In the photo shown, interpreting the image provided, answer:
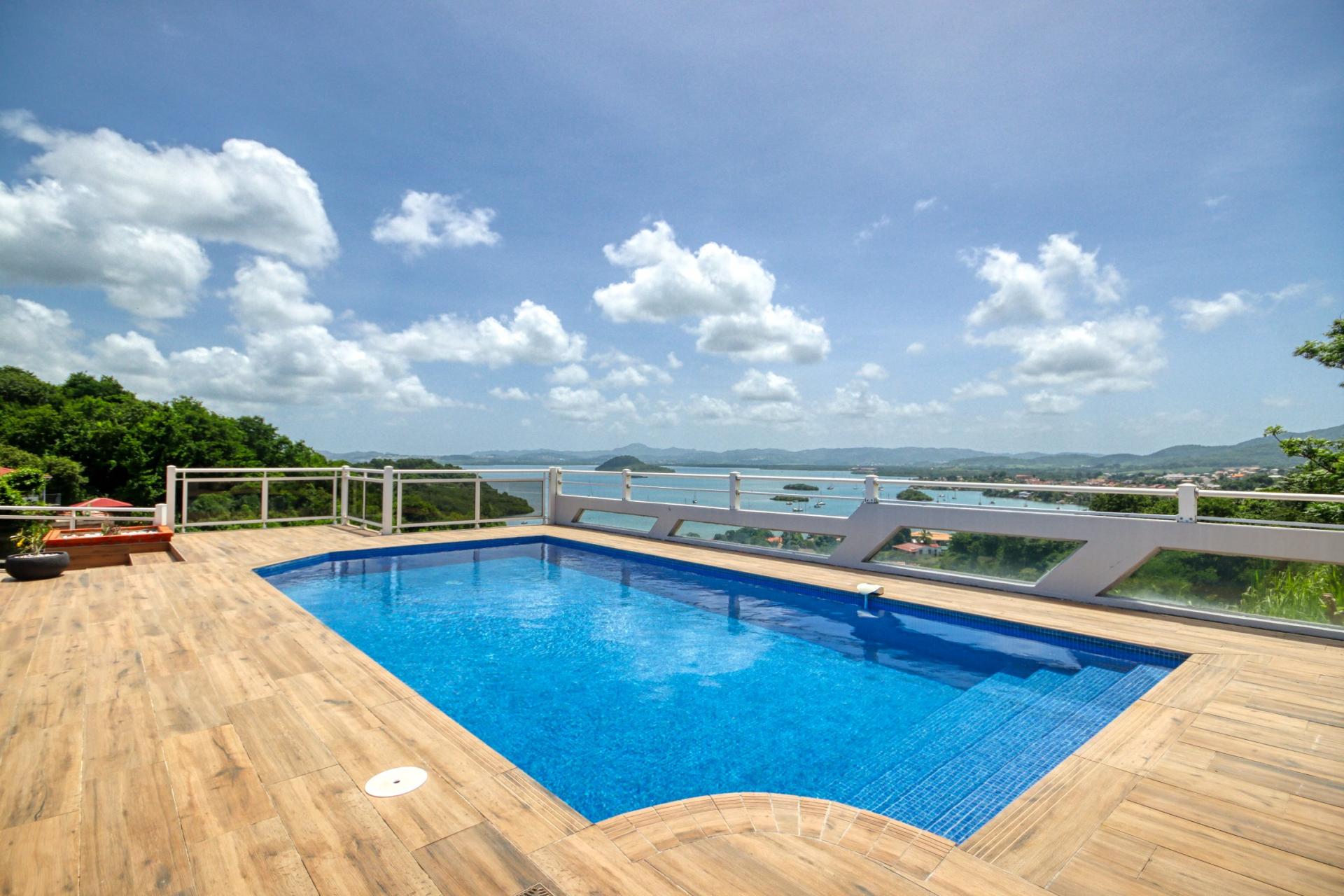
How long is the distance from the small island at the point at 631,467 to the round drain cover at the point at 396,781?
246 inches

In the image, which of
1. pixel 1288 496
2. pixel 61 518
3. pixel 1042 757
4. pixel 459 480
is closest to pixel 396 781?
pixel 1042 757

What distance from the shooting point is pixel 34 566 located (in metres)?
5.25

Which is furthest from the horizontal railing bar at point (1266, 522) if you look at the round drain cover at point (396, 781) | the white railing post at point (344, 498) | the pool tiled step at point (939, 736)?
the white railing post at point (344, 498)

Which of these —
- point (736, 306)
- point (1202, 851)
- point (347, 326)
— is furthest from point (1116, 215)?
point (347, 326)

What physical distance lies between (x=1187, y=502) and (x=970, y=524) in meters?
1.57

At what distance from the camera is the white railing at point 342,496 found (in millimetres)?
8328

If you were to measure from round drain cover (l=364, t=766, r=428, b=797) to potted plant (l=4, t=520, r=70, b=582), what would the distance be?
5492 mm

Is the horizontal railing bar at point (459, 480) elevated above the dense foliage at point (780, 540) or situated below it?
above

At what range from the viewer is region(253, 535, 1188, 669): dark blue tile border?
390 cm

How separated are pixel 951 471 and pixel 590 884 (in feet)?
20.5

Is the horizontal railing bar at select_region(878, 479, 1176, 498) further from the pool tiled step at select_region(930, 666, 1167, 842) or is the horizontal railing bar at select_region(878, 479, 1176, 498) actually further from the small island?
the small island

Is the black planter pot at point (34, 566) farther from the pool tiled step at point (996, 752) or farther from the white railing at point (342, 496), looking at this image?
the pool tiled step at point (996, 752)

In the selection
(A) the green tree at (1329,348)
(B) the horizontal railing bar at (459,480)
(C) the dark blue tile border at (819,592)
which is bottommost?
(C) the dark blue tile border at (819,592)

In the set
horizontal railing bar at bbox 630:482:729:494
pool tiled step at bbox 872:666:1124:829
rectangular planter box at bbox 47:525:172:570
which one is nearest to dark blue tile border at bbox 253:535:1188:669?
pool tiled step at bbox 872:666:1124:829
